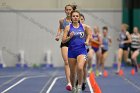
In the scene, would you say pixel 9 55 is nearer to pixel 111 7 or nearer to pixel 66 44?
pixel 111 7

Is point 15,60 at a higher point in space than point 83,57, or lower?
lower

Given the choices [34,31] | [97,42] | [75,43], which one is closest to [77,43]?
[75,43]

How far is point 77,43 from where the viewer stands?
419 inches

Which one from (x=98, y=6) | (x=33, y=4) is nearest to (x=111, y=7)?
(x=98, y=6)

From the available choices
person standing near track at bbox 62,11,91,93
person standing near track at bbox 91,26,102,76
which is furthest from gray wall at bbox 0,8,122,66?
person standing near track at bbox 62,11,91,93

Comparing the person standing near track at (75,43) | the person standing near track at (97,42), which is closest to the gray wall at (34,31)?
the person standing near track at (97,42)

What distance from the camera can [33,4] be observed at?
26.4 m

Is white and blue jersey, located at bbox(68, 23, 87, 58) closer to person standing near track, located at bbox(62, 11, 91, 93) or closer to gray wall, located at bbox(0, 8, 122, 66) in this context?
person standing near track, located at bbox(62, 11, 91, 93)

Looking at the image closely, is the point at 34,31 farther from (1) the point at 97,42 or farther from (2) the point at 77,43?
(2) the point at 77,43

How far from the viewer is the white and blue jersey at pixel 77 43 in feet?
Result: 34.7

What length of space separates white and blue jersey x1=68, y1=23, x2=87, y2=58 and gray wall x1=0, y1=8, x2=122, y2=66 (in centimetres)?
1558

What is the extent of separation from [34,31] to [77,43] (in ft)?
51.6

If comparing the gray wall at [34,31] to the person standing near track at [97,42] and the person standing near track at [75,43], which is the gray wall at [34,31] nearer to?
the person standing near track at [97,42]

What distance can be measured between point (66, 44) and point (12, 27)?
15.0m
